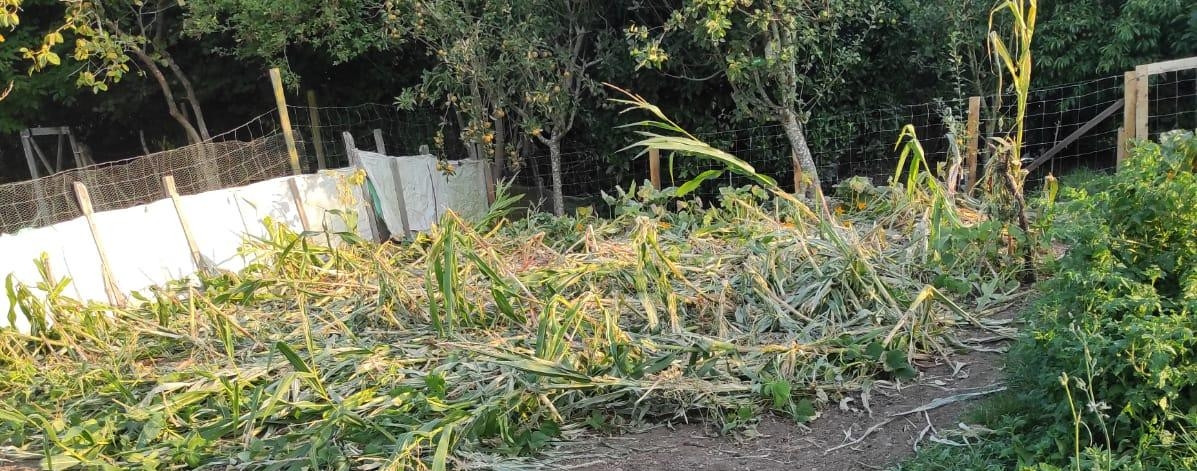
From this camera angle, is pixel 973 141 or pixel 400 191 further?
pixel 400 191

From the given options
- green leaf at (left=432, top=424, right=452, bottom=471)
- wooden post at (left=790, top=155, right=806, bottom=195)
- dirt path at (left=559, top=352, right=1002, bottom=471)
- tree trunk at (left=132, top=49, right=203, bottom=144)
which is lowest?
dirt path at (left=559, top=352, right=1002, bottom=471)

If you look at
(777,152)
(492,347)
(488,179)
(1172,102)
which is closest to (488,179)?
(488,179)

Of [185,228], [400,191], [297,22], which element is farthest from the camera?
[297,22]

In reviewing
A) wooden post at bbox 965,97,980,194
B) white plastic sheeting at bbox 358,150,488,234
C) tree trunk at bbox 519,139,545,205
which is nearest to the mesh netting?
white plastic sheeting at bbox 358,150,488,234

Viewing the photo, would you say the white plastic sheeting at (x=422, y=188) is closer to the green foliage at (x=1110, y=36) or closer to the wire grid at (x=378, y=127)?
the wire grid at (x=378, y=127)

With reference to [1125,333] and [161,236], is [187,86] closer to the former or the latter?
[161,236]

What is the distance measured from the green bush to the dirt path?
1.44 ft

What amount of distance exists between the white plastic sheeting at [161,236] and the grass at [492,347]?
278 mm

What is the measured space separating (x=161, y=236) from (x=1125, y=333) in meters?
6.27

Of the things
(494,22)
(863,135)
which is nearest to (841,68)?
(863,135)

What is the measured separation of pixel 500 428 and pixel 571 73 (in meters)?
5.62

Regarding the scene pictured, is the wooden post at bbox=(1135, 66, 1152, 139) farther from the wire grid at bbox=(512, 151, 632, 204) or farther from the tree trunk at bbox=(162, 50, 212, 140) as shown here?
the tree trunk at bbox=(162, 50, 212, 140)

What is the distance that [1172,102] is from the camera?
286 inches

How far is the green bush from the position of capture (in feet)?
7.13
